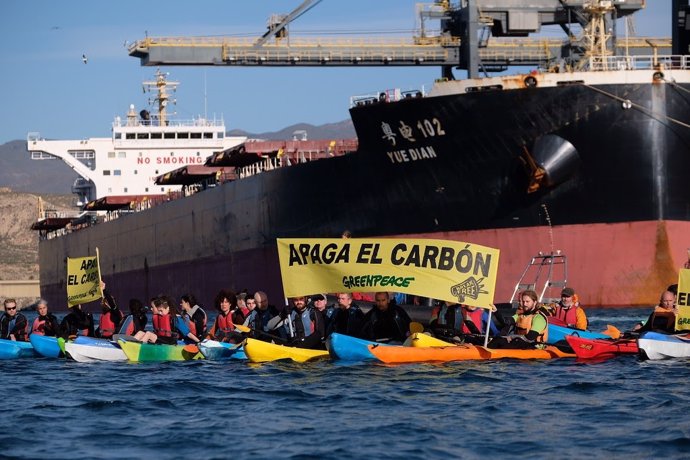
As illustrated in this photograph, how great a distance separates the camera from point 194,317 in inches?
1053

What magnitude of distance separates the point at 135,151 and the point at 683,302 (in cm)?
5956

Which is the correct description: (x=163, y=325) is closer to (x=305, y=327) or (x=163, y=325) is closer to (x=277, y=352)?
(x=277, y=352)

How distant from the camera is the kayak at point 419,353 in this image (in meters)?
23.0

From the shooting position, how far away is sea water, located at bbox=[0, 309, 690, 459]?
1548cm

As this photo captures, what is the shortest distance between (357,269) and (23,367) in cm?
712

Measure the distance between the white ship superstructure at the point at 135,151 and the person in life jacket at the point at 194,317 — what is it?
172ft

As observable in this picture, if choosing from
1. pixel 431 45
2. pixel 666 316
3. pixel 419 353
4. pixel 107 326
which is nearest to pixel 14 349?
pixel 107 326

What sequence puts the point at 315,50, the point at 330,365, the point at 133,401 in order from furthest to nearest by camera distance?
the point at 315,50, the point at 330,365, the point at 133,401

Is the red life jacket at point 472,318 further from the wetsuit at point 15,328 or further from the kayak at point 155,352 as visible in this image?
the wetsuit at point 15,328

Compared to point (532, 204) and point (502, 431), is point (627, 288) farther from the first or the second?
point (502, 431)

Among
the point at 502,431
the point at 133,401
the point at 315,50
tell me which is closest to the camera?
the point at 502,431

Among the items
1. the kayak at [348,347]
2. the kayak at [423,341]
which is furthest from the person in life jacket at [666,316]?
the kayak at [348,347]

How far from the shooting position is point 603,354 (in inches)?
963

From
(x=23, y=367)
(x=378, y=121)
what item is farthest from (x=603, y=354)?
(x=378, y=121)
